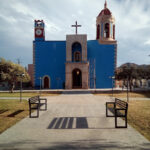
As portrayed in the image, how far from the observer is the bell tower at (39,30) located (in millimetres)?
29281

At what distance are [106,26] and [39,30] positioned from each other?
1615cm

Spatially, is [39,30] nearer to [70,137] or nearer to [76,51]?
[76,51]

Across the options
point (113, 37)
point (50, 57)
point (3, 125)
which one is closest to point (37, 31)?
point (50, 57)

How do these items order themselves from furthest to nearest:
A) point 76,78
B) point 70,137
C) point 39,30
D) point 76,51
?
1. point 76,78
2. point 39,30
3. point 76,51
4. point 70,137

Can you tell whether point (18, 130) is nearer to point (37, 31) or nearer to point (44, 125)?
point (44, 125)

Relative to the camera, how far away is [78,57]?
2916 centimetres

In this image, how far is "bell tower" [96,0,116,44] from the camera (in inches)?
1117

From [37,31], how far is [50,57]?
747cm

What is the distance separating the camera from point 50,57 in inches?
1104

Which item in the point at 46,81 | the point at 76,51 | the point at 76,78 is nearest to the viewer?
the point at 46,81

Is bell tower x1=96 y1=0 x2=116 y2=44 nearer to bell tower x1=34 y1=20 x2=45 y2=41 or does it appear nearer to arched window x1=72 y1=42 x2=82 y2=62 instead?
arched window x1=72 y1=42 x2=82 y2=62

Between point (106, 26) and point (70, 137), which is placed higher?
point (106, 26)

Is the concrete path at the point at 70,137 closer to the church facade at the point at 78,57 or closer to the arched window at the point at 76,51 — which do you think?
the church facade at the point at 78,57

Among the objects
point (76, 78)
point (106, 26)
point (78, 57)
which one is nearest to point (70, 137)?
point (76, 78)
